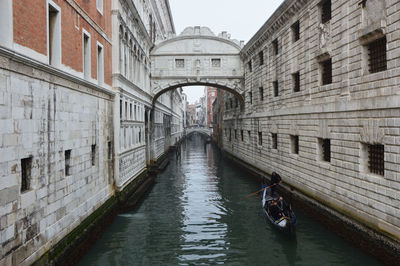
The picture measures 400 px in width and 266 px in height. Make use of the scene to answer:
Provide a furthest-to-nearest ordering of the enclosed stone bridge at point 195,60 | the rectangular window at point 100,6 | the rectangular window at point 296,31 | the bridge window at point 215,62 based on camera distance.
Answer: the bridge window at point 215,62
the enclosed stone bridge at point 195,60
the rectangular window at point 296,31
the rectangular window at point 100,6

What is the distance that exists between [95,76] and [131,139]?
19.3ft

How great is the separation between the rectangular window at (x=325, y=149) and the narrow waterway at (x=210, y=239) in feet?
7.44

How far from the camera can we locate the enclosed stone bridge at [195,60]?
23.8 meters

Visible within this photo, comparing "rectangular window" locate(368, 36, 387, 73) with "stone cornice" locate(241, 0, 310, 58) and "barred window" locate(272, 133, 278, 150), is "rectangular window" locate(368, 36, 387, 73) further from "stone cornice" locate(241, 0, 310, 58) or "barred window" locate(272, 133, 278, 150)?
A: "barred window" locate(272, 133, 278, 150)

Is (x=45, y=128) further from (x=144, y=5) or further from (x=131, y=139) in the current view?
(x=144, y=5)

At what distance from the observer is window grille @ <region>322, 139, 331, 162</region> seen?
453 inches

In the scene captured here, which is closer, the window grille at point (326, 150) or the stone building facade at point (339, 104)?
the stone building facade at point (339, 104)

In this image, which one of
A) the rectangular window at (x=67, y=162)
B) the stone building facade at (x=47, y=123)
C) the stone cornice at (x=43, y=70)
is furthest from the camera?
the rectangular window at (x=67, y=162)

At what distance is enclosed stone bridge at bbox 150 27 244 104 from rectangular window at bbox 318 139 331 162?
1310 cm

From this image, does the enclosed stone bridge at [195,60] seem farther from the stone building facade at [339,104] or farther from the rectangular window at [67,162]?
the rectangular window at [67,162]

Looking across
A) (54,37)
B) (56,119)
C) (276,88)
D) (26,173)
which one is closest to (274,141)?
(276,88)

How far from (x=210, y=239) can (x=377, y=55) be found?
7067 mm

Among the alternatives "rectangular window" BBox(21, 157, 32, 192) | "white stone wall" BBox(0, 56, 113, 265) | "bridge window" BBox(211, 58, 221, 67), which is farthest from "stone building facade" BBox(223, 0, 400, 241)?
"rectangular window" BBox(21, 157, 32, 192)

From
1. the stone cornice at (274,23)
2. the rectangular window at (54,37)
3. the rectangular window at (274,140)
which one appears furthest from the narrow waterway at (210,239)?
the stone cornice at (274,23)
